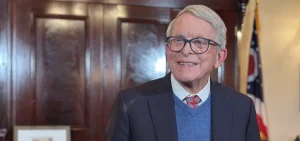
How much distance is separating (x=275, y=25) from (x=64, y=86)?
5.45 ft

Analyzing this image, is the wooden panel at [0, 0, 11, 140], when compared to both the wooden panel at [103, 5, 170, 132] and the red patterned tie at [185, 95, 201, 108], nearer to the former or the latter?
the wooden panel at [103, 5, 170, 132]

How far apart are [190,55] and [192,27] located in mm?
73

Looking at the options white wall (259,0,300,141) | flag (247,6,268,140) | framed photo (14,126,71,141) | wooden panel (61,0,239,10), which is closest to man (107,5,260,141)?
framed photo (14,126,71,141)

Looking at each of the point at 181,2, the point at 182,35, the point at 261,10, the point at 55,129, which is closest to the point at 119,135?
the point at 182,35

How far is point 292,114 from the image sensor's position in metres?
3.15

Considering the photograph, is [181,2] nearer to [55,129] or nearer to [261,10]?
[261,10]

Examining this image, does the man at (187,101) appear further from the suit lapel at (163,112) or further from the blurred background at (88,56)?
the blurred background at (88,56)

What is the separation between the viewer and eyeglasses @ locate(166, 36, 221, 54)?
41.4 inches

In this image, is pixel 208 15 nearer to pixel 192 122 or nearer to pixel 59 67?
pixel 192 122

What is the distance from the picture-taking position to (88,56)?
266 centimetres

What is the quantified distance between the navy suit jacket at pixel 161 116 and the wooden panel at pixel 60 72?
1.56 metres

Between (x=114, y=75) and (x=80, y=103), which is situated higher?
(x=114, y=75)

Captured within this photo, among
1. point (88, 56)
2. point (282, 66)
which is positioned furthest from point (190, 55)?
point (282, 66)

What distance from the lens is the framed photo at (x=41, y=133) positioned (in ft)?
8.18
